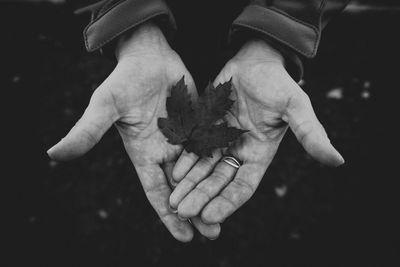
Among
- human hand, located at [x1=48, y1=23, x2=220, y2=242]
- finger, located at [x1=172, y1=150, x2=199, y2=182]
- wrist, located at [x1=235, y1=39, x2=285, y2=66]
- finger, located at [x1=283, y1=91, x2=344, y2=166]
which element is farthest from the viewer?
wrist, located at [x1=235, y1=39, x2=285, y2=66]

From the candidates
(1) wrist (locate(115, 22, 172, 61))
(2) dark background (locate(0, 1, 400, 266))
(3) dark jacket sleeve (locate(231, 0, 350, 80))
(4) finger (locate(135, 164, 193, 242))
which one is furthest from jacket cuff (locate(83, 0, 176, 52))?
(4) finger (locate(135, 164, 193, 242))

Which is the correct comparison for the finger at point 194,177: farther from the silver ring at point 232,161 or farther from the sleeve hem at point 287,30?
the sleeve hem at point 287,30

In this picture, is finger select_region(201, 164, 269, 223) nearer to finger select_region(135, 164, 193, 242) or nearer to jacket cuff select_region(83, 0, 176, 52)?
finger select_region(135, 164, 193, 242)

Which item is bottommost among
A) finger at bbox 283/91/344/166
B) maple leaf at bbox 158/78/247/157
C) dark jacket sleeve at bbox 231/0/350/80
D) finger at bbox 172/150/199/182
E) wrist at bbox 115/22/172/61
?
finger at bbox 172/150/199/182

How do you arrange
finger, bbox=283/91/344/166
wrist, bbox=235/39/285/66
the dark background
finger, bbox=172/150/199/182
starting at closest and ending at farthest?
finger, bbox=283/91/344/166 → finger, bbox=172/150/199/182 → wrist, bbox=235/39/285/66 → the dark background

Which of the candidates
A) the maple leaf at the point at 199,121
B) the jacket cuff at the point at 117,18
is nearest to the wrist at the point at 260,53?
the maple leaf at the point at 199,121

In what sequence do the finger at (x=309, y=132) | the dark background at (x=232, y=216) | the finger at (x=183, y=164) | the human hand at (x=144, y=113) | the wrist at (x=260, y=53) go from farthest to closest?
1. the dark background at (x=232, y=216)
2. the wrist at (x=260, y=53)
3. the finger at (x=183, y=164)
4. the human hand at (x=144, y=113)
5. the finger at (x=309, y=132)
